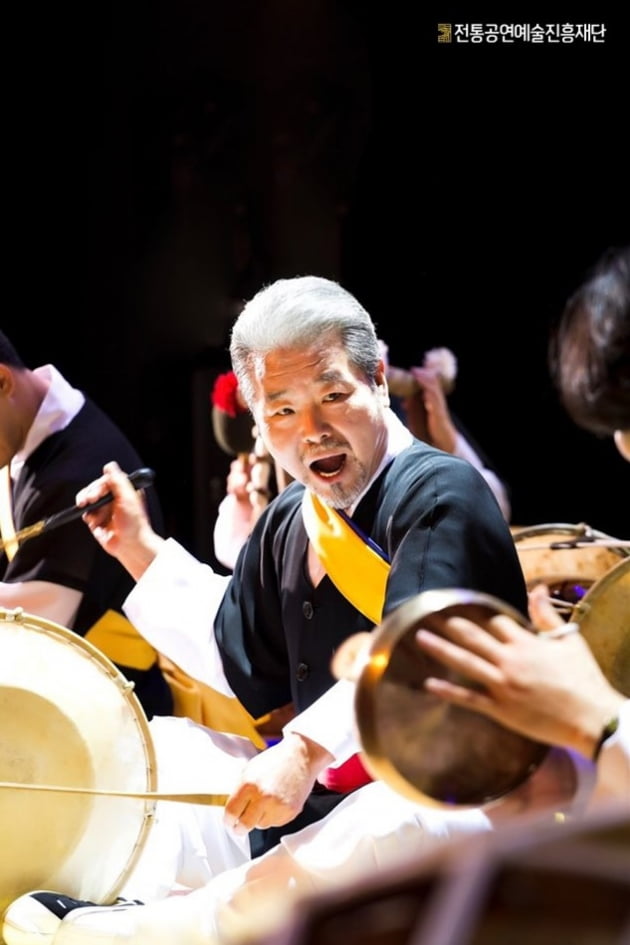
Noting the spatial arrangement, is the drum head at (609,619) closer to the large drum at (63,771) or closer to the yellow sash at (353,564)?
the yellow sash at (353,564)

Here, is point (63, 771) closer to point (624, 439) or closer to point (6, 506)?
point (6, 506)

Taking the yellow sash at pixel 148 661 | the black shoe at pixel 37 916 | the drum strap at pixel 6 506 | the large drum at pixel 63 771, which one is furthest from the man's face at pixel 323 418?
the drum strap at pixel 6 506

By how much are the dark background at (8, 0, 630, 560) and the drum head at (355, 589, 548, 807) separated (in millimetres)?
2139

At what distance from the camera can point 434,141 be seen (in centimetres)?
361

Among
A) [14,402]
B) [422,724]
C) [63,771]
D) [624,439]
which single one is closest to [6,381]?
[14,402]

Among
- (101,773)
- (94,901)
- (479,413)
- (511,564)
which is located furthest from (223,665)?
(479,413)

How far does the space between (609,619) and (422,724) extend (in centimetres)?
162

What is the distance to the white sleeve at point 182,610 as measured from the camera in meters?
2.66

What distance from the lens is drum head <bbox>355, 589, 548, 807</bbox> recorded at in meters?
1.40

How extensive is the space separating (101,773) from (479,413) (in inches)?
66.5

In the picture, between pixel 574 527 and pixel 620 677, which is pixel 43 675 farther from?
pixel 574 527

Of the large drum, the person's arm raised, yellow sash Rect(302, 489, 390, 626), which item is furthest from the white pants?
yellow sash Rect(302, 489, 390, 626)

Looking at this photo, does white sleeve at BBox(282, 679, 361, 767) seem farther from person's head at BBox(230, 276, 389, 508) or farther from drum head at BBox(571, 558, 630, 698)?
drum head at BBox(571, 558, 630, 698)

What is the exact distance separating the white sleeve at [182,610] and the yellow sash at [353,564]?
39cm
